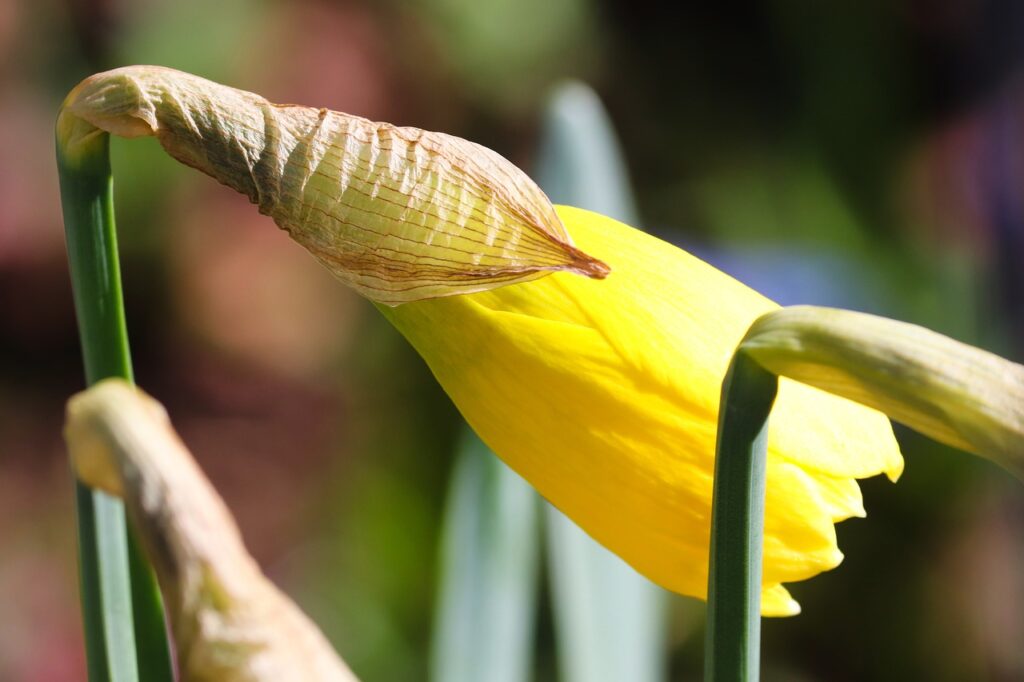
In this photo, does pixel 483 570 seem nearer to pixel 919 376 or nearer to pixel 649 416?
pixel 649 416

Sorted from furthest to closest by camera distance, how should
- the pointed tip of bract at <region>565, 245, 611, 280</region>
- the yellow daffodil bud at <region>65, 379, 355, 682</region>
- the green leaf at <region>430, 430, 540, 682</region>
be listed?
1. the green leaf at <region>430, 430, 540, 682</region>
2. the pointed tip of bract at <region>565, 245, 611, 280</region>
3. the yellow daffodil bud at <region>65, 379, 355, 682</region>

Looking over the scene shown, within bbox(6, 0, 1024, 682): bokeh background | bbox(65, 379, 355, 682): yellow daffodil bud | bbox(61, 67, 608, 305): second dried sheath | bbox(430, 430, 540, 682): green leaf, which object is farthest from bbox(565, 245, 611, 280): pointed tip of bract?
bbox(6, 0, 1024, 682): bokeh background

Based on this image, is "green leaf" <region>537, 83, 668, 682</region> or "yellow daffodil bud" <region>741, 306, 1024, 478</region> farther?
"green leaf" <region>537, 83, 668, 682</region>

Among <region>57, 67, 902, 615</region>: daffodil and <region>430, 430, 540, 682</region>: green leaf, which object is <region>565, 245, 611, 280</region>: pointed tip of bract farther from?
<region>430, 430, 540, 682</region>: green leaf

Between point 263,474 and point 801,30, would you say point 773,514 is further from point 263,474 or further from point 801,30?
point 801,30

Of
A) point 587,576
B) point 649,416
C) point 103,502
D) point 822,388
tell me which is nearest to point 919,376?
point 822,388

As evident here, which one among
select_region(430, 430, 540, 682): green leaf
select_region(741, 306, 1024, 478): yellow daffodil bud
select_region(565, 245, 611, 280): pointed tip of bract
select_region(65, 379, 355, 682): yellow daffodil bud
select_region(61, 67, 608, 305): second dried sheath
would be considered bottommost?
select_region(430, 430, 540, 682): green leaf

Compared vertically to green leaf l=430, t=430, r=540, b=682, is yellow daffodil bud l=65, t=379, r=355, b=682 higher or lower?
higher

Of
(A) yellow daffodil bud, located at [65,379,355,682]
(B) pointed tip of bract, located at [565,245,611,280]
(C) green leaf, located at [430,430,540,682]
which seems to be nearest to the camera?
(A) yellow daffodil bud, located at [65,379,355,682]
